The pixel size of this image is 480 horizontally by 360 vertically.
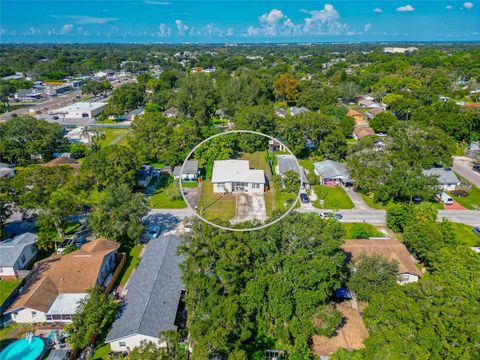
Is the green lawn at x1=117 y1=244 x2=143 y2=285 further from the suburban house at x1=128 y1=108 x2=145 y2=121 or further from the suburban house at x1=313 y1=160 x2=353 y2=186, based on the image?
the suburban house at x1=128 y1=108 x2=145 y2=121

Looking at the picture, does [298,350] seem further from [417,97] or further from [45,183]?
[417,97]

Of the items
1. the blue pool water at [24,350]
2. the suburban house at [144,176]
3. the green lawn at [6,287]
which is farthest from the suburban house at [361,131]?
the blue pool water at [24,350]

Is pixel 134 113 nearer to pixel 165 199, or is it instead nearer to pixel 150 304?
pixel 165 199

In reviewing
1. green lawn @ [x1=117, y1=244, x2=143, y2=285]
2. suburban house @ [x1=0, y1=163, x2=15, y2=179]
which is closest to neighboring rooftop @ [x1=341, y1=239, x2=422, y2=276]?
green lawn @ [x1=117, y1=244, x2=143, y2=285]

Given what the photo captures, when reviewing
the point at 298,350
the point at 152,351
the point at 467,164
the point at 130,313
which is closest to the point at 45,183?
the point at 130,313

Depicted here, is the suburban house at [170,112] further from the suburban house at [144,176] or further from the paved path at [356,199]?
the paved path at [356,199]

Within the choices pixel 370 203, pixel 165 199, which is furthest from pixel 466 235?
pixel 165 199
